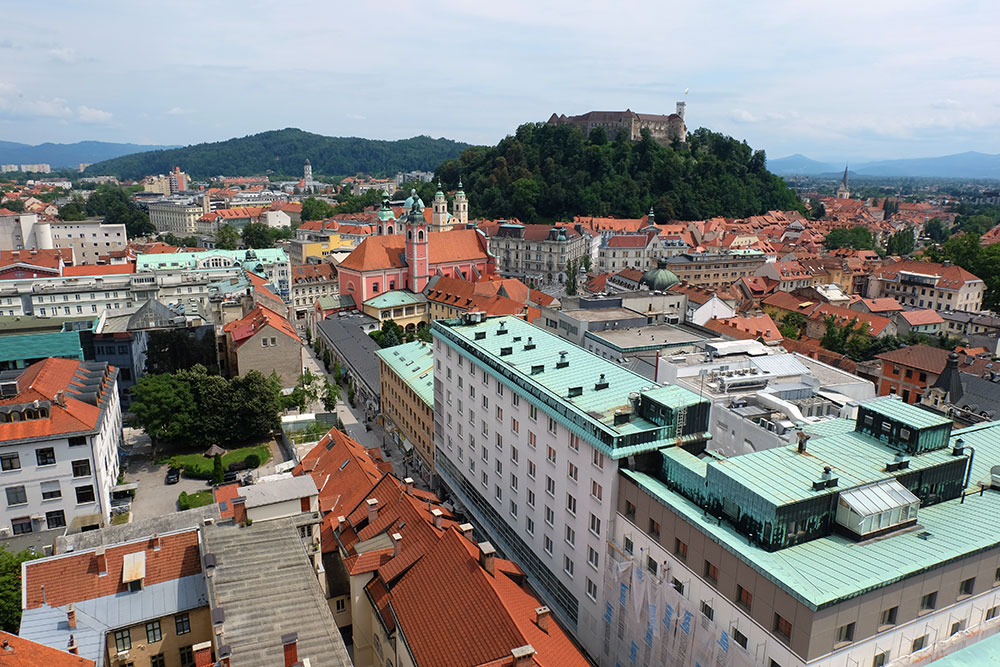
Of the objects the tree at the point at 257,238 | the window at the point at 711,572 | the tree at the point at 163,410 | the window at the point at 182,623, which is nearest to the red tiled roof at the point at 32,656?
the window at the point at 182,623

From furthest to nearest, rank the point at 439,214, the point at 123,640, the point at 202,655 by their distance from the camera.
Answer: the point at 439,214 → the point at 123,640 → the point at 202,655

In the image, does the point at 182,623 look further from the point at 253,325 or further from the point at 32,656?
the point at 253,325

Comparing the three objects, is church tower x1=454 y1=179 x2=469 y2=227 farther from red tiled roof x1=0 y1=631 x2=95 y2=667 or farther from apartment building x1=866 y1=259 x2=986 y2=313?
red tiled roof x1=0 y1=631 x2=95 y2=667

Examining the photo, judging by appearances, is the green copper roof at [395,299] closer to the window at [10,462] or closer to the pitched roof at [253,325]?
the pitched roof at [253,325]

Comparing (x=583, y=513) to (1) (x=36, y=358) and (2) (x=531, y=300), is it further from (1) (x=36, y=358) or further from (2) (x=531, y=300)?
(2) (x=531, y=300)

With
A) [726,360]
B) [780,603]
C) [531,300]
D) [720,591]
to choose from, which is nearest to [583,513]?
[720,591]

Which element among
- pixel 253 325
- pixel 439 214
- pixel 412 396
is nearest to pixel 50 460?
pixel 412 396
